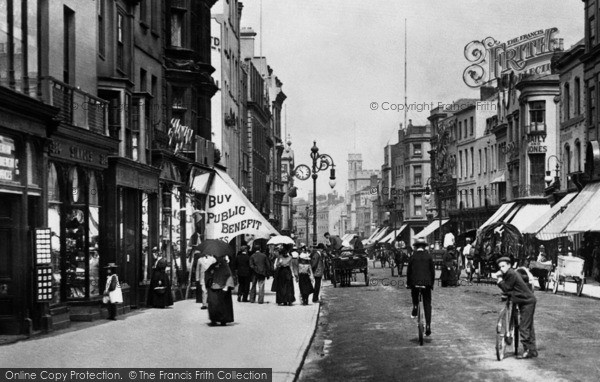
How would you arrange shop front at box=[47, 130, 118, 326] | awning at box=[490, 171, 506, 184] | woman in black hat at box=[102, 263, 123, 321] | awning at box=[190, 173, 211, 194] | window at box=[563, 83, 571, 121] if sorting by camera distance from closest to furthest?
shop front at box=[47, 130, 118, 326] → woman in black hat at box=[102, 263, 123, 321] → awning at box=[190, 173, 211, 194] → window at box=[563, 83, 571, 121] → awning at box=[490, 171, 506, 184]

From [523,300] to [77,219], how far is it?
11273 mm

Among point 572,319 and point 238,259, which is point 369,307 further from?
point 572,319

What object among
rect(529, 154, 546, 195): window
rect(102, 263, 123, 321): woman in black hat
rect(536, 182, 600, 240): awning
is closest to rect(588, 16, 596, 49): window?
rect(536, 182, 600, 240): awning

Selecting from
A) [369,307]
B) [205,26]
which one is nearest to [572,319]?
[369,307]

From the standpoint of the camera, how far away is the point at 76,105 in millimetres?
23281

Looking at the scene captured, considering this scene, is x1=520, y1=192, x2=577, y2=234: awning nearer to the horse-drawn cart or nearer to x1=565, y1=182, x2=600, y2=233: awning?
Answer: x1=565, y1=182, x2=600, y2=233: awning

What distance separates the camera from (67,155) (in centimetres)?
2245

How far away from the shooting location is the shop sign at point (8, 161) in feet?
61.4

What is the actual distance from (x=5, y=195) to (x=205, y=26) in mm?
24530

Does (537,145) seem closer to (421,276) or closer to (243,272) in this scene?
(243,272)

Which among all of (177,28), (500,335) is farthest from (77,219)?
(177,28)

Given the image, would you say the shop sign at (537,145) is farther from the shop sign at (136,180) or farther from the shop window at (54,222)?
the shop window at (54,222)

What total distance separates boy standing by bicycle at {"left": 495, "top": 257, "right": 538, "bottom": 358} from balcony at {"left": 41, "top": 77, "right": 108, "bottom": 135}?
9.87m

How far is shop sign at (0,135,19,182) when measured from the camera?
18.7 m
